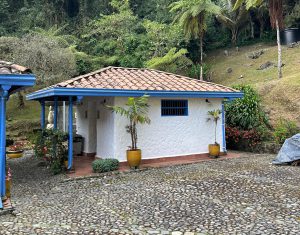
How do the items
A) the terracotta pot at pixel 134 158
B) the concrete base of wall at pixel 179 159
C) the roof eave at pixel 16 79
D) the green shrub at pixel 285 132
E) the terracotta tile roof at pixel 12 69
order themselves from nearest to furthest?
the roof eave at pixel 16 79, the terracotta tile roof at pixel 12 69, the terracotta pot at pixel 134 158, the concrete base of wall at pixel 179 159, the green shrub at pixel 285 132

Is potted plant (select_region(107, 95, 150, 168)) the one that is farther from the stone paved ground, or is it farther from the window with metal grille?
the window with metal grille

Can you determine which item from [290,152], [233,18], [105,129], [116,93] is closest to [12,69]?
[116,93]

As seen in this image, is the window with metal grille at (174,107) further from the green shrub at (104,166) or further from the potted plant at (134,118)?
the green shrub at (104,166)

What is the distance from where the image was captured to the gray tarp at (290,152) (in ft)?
38.0

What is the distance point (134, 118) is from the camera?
10.7 meters

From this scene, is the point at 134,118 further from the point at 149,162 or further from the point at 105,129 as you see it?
the point at 149,162

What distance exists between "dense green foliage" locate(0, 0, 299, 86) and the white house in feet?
31.1

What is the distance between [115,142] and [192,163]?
120 inches

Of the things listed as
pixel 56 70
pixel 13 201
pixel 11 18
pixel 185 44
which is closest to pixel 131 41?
pixel 185 44

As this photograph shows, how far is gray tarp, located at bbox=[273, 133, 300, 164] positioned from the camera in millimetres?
11578

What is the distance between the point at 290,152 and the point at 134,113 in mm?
5857

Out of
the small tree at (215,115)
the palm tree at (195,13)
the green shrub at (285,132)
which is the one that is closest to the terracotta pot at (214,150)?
the small tree at (215,115)

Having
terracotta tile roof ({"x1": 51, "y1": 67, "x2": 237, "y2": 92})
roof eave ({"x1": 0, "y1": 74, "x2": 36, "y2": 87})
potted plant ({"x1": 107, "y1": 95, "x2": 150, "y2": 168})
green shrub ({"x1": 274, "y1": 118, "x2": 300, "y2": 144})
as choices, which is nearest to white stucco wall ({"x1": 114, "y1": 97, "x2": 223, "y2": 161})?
potted plant ({"x1": 107, "y1": 95, "x2": 150, "y2": 168})

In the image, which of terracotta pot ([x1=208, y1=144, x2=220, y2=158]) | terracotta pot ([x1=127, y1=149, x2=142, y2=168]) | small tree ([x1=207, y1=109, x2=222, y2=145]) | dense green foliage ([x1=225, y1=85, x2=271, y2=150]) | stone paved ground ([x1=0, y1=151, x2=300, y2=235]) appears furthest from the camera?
dense green foliage ([x1=225, y1=85, x2=271, y2=150])
